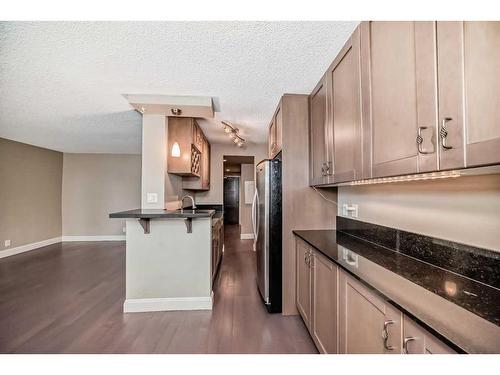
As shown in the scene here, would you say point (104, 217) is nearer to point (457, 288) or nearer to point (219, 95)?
point (219, 95)

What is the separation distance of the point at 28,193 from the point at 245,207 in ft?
16.2

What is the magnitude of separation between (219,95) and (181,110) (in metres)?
0.50

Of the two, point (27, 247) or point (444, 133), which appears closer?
point (444, 133)

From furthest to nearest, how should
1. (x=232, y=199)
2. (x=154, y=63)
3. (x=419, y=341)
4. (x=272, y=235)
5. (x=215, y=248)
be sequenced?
1. (x=232, y=199)
2. (x=215, y=248)
3. (x=272, y=235)
4. (x=154, y=63)
5. (x=419, y=341)

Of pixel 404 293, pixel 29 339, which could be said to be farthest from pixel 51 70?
pixel 404 293

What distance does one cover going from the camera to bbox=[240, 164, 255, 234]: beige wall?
6.29 m

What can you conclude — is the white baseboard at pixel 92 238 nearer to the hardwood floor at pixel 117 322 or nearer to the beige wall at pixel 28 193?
the beige wall at pixel 28 193

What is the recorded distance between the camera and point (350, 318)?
3.88ft

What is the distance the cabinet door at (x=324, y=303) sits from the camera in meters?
1.39

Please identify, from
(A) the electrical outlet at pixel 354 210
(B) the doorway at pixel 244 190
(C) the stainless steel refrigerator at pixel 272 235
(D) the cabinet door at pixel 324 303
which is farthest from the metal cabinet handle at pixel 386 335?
(B) the doorway at pixel 244 190

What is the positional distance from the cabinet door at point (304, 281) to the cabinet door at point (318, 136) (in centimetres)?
63

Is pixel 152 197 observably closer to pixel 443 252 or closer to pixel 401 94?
pixel 401 94

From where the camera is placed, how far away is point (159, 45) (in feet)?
5.53

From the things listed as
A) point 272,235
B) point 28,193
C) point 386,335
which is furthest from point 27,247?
point 386,335
